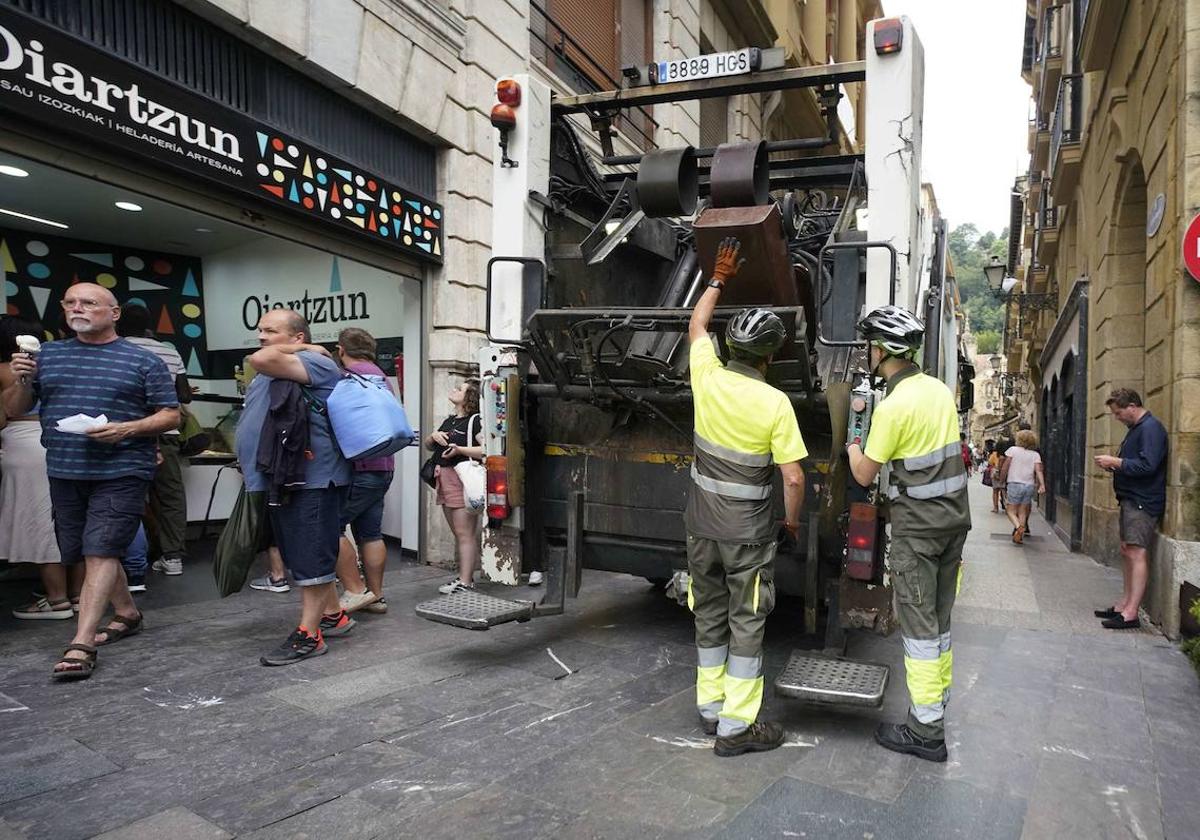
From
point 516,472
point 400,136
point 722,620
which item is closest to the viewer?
point 722,620

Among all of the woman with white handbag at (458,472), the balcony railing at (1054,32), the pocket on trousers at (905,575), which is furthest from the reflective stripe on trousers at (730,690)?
the balcony railing at (1054,32)

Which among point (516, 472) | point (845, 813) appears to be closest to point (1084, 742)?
point (845, 813)

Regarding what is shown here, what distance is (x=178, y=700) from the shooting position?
349 cm

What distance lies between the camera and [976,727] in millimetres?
3441

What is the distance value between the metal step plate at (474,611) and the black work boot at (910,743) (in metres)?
1.86

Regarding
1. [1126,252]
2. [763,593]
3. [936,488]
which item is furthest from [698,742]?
[1126,252]

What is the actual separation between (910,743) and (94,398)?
392 cm

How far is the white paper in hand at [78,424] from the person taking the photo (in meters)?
3.79

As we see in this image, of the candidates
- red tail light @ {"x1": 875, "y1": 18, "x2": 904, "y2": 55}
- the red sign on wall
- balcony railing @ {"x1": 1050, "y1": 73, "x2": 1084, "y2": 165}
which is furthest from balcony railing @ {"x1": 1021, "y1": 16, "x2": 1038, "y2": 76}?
red tail light @ {"x1": 875, "y1": 18, "x2": 904, "y2": 55}

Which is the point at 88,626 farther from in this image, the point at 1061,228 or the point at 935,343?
the point at 1061,228

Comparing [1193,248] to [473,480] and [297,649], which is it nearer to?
[473,480]

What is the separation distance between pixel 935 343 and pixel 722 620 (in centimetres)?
333

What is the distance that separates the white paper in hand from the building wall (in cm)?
603

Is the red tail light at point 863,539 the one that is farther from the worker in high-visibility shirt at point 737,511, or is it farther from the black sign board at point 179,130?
the black sign board at point 179,130
